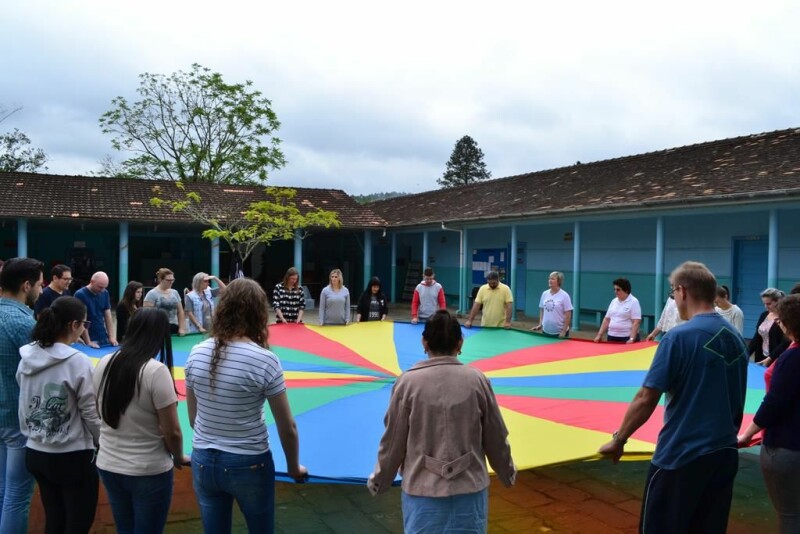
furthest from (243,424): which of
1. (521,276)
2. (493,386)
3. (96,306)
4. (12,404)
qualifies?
(521,276)

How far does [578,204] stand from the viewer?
1495 cm

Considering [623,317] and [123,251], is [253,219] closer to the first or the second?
[123,251]

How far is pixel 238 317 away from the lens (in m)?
2.74

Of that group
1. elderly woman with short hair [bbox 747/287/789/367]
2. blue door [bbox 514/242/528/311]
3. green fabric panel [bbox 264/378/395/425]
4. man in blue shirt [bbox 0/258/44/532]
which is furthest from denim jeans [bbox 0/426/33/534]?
blue door [bbox 514/242/528/311]

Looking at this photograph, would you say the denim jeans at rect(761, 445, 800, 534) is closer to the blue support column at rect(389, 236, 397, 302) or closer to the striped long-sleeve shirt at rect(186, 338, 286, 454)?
the striped long-sleeve shirt at rect(186, 338, 286, 454)

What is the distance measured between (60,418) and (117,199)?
18111 millimetres

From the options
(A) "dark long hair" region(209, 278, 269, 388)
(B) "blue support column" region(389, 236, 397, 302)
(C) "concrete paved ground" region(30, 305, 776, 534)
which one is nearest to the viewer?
(A) "dark long hair" region(209, 278, 269, 388)

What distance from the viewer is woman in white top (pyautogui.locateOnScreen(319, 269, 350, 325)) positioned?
828 centimetres

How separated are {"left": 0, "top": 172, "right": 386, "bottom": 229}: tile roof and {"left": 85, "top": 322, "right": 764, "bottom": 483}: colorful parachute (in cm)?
1228

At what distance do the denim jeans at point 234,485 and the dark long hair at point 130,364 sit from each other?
1.26 ft

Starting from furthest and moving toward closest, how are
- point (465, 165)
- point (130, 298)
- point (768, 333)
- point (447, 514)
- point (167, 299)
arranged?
point (465, 165), point (167, 299), point (130, 298), point (768, 333), point (447, 514)

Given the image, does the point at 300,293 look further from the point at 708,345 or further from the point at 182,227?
the point at 182,227

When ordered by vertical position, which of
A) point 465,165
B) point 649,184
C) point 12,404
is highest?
point 465,165

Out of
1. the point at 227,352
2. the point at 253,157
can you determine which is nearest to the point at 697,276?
the point at 227,352
